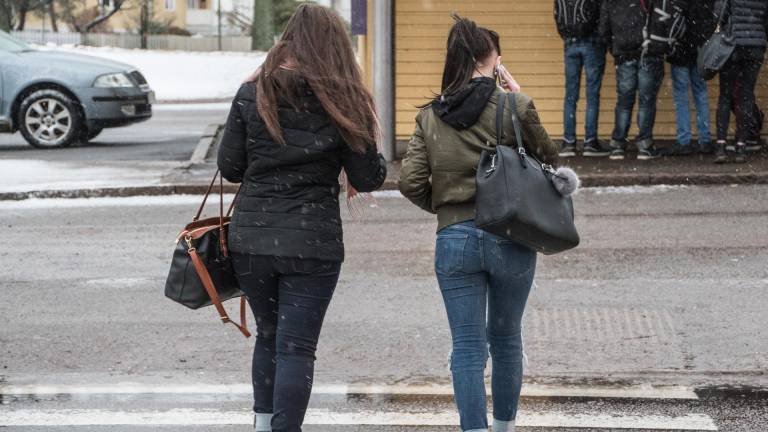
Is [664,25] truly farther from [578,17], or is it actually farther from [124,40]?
[124,40]

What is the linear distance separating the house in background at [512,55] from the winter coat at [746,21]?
2150 millimetres

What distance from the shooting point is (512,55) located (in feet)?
48.8

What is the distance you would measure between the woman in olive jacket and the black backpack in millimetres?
8444

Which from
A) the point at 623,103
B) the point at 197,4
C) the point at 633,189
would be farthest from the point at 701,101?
the point at 197,4

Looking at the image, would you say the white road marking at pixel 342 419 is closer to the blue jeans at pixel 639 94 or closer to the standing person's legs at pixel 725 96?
the standing person's legs at pixel 725 96

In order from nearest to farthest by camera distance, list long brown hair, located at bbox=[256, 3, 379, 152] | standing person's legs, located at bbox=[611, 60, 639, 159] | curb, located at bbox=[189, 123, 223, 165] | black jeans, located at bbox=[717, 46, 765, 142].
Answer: long brown hair, located at bbox=[256, 3, 379, 152] < black jeans, located at bbox=[717, 46, 765, 142] < standing person's legs, located at bbox=[611, 60, 639, 159] < curb, located at bbox=[189, 123, 223, 165]

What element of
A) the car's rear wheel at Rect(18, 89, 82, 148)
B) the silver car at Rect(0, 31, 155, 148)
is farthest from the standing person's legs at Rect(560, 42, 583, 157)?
the car's rear wheel at Rect(18, 89, 82, 148)

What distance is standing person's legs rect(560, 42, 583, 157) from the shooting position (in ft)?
45.3

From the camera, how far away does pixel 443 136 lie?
4.78 meters

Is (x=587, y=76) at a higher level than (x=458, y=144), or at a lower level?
lower

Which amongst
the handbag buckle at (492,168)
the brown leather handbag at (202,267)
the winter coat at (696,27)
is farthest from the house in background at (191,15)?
the handbag buckle at (492,168)

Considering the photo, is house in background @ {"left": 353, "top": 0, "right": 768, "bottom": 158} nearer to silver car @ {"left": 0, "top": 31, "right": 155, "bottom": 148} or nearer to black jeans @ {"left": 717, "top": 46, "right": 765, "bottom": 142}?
black jeans @ {"left": 717, "top": 46, "right": 765, "bottom": 142}

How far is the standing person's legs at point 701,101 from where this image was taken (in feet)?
44.3

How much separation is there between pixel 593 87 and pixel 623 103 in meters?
0.44
